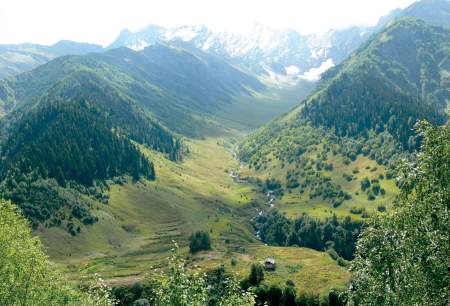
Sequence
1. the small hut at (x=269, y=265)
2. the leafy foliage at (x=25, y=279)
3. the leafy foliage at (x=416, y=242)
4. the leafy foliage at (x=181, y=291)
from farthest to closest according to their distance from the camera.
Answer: the small hut at (x=269, y=265), the leafy foliage at (x=25, y=279), the leafy foliage at (x=181, y=291), the leafy foliage at (x=416, y=242)

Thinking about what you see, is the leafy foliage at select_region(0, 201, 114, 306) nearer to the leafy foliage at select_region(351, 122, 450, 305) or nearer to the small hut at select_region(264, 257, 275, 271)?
the leafy foliage at select_region(351, 122, 450, 305)

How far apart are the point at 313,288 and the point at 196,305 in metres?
139

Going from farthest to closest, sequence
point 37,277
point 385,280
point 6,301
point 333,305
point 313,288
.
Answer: point 313,288 < point 333,305 < point 37,277 < point 6,301 < point 385,280

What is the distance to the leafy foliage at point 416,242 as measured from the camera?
41.2 m

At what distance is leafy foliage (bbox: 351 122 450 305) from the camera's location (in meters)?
41.2

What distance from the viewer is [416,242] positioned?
42250 mm

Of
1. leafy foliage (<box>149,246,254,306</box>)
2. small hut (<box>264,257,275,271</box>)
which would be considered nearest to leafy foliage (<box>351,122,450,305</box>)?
leafy foliage (<box>149,246,254,306</box>)

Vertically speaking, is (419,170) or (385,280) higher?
(419,170)

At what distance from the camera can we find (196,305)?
141ft

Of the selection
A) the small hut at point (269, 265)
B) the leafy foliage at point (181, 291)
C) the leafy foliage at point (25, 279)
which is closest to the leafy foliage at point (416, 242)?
the leafy foliage at point (181, 291)

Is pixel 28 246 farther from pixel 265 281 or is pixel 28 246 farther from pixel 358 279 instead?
pixel 265 281

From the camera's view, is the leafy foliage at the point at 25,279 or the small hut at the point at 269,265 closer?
the leafy foliage at the point at 25,279

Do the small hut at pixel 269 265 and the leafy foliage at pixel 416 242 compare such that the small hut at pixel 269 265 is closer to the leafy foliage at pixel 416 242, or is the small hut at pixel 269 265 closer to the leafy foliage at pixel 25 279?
the leafy foliage at pixel 25 279

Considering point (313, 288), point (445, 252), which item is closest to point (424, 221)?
point (445, 252)
